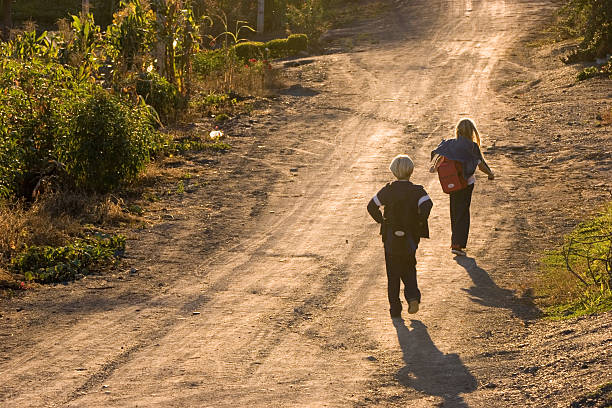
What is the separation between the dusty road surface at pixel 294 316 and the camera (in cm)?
675

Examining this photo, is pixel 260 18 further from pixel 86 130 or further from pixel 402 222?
pixel 402 222

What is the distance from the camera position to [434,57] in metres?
29.3

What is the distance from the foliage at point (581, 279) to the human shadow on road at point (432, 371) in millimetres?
1560

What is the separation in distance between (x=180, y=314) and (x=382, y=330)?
2162mm

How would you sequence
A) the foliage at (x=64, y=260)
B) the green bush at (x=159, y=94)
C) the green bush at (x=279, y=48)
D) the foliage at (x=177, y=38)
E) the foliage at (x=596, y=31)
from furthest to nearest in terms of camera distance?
the green bush at (x=279, y=48)
the foliage at (x=596, y=31)
the foliage at (x=177, y=38)
the green bush at (x=159, y=94)
the foliage at (x=64, y=260)

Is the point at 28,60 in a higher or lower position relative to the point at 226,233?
higher

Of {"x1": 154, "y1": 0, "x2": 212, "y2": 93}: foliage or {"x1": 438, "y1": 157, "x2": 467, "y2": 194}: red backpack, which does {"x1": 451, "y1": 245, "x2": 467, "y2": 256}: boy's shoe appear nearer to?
{"x1": 438, "y1": 157, "x2": 467, "y2": 194}: red backpack

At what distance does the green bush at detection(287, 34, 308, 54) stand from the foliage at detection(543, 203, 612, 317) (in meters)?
21.5

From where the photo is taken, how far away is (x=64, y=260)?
10.5m

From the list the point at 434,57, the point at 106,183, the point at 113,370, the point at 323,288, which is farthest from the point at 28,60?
the point at 434,57

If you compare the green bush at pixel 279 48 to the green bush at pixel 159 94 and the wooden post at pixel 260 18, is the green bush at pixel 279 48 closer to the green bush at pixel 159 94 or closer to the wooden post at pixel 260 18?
the wooden post at pixel 260 18

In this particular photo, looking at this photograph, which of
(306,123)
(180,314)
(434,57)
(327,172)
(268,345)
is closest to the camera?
(268,345)

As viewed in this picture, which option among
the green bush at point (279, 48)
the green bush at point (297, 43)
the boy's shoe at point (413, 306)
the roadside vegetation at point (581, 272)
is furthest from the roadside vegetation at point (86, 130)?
the green bush at point (297, 43)

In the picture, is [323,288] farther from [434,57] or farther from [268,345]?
[434,57]
